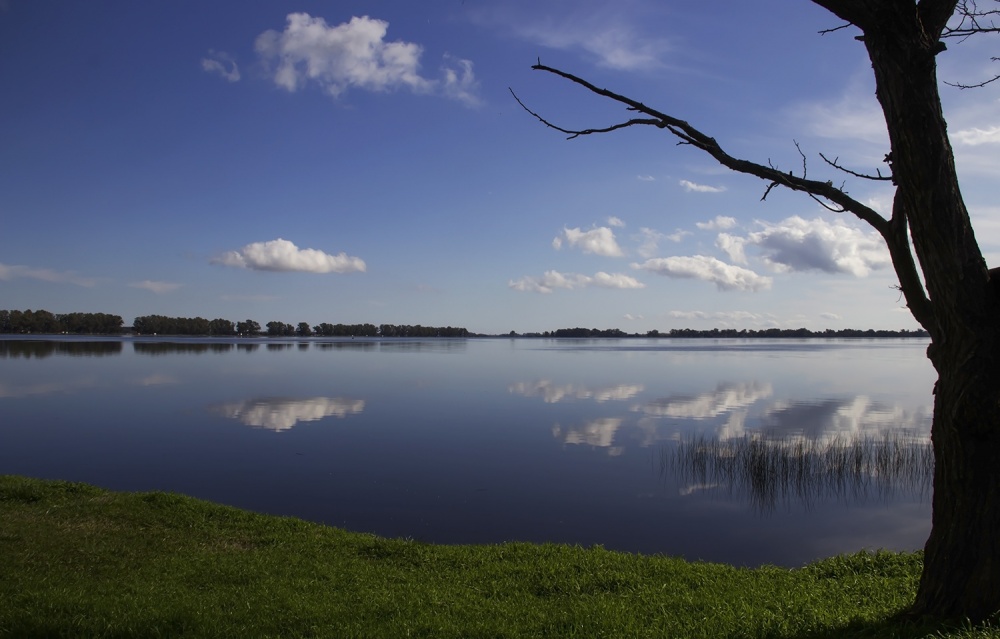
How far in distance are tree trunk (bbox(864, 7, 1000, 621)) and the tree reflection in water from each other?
9.77m

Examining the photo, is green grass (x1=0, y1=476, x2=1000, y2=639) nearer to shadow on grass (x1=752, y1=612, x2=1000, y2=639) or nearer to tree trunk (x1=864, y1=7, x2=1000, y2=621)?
shadow on grass (x1=752, y1=612, x2=1000, y2=639)

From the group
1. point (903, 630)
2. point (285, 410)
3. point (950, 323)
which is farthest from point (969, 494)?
point (285, 410)

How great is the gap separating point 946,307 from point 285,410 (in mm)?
24959

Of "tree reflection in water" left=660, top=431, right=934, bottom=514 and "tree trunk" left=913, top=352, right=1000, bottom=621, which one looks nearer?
"tree trunk" left=913, top=352, right=1000, bottom=621

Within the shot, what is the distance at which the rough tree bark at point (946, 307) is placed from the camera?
4.58m

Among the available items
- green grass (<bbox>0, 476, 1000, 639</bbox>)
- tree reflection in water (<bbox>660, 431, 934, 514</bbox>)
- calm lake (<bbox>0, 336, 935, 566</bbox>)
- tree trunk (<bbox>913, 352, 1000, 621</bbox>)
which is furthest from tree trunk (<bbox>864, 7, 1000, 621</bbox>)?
tree reflection in water (<bbox>660, 431, 934, 514</bbox>)

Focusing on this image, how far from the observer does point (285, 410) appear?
26562mm

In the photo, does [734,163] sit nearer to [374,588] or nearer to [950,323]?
[950,323]

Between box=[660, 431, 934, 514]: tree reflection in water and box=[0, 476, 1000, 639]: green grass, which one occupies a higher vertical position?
box=[0, 476, 1000, 639]: green grass

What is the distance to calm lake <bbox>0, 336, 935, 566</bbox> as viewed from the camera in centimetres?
1238

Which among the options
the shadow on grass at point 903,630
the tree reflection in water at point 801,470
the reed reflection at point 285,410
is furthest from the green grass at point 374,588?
the reed reflection at point 285,410

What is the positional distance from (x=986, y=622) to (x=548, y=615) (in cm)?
315

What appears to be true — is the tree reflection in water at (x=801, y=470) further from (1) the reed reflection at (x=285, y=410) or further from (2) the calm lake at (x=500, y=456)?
(1) the reed reflection at (x=285, y=410)

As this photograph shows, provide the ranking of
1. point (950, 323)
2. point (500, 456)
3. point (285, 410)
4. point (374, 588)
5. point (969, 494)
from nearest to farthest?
point (969, 494) → point (950, 323) → point (374, 588) → point (500, 456) → point (285, 410)
